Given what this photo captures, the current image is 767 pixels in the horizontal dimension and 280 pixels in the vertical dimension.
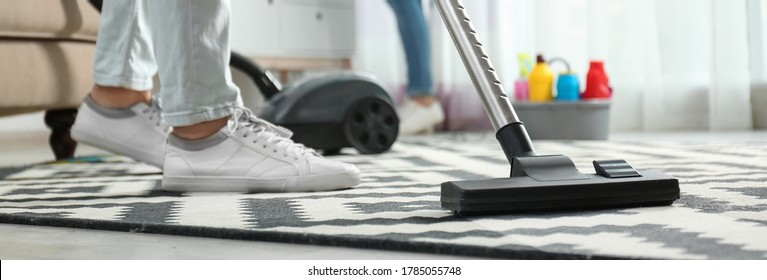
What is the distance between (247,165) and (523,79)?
1.84 meters

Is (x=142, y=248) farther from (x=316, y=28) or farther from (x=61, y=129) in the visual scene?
(x=316, y=28)

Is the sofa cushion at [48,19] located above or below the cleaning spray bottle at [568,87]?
above

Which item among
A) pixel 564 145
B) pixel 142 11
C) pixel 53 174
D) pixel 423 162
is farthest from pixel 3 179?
pixel 564 145

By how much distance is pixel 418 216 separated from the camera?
3.12ft

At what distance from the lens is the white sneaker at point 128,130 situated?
1515mm

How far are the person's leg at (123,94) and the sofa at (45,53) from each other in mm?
327

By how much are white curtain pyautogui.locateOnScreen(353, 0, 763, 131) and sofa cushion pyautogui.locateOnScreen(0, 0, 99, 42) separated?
5.33ft

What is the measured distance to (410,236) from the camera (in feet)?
2.68

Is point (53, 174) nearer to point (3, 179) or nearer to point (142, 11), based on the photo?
point (3, 179)

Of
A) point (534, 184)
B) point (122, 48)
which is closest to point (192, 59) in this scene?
point (122, 48)

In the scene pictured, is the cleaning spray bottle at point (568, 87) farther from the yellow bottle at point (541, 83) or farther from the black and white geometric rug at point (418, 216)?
the black and white geometric rug at point (418, 216)

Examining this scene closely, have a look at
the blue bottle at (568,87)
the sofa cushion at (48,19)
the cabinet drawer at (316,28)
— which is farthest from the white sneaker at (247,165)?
the cabinet drawer at (316,28)
